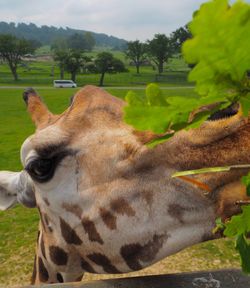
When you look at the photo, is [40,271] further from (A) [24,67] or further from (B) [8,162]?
(A) [24,67]

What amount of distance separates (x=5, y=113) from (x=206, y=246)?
60.8 feet

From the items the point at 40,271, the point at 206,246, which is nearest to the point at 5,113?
the point at 206,246

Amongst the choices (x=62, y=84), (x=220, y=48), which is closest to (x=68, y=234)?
(x=220, y=48)

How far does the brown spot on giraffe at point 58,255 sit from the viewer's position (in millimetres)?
2135

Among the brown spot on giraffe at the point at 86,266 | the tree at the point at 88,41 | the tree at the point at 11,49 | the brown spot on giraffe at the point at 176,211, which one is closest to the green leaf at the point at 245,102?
the brown spot on giraffe at the point at 176,211

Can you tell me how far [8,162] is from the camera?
454 inches

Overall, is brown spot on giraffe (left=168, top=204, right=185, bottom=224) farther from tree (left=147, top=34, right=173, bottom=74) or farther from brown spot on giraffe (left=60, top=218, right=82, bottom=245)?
tree (left=147, top=34, right=173, bottom=74)

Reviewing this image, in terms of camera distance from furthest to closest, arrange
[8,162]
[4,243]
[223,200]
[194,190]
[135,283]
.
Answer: [8,162] → [4,243] → [135,283] → [194,190] → [223,200]

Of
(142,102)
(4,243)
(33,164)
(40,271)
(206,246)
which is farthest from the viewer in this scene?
(4,243)

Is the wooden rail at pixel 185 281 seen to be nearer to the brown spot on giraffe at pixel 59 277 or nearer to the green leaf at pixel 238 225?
the brown spot on giraffe at pixel 59 277

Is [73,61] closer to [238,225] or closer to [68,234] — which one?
[68,234]

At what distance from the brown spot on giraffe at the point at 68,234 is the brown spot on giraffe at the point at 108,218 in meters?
0.24

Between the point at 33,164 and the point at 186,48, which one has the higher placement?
the point at 186,48

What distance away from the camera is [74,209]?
190 cm
